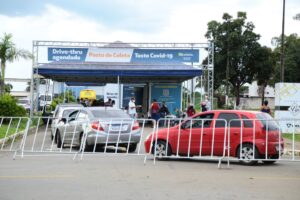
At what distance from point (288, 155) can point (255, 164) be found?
148 inches

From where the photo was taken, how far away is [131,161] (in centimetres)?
1380

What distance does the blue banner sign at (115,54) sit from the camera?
34.1 meters

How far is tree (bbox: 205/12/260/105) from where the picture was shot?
6900 cm

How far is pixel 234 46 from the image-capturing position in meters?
69.8

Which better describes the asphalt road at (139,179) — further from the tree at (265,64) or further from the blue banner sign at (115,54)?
the tree at (265,64)

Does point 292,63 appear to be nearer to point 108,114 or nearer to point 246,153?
point 108,114

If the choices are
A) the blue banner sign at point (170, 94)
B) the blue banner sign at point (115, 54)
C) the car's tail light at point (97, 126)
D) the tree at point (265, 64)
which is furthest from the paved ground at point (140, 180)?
the tree at point (265, 64)

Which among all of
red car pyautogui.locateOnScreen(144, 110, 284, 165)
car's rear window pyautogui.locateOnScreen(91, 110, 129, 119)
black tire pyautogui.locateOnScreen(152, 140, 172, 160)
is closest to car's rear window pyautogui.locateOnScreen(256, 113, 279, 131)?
red car pyautogui.locateOnScreen(144, 110, 284, 165)

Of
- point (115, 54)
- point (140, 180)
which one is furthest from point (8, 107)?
point (140, 180)

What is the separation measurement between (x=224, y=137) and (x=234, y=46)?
190 feet

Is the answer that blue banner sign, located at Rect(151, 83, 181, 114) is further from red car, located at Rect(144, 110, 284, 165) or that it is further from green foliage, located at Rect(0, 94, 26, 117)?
red car, located at Rect(144, 110, 284, 165)

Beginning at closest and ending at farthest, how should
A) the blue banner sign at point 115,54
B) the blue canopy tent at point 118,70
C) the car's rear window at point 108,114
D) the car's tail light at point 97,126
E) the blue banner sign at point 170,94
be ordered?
the car's tail light at point 97,126 → the car's rear window at point 108,114 → the blue canopy tent at point 118,70 → the blue banner sign at point 115,54 → the blue banner sign at point 170,94

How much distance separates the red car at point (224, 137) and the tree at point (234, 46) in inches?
2187

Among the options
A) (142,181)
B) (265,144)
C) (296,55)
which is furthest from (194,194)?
(296,55)
